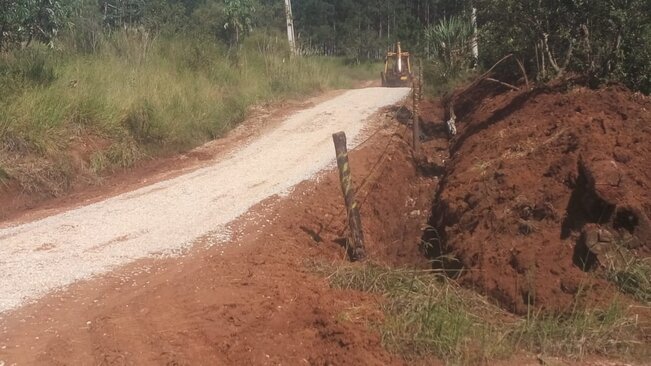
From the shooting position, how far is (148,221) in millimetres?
7523

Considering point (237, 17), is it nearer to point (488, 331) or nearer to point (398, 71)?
point (398, 71)

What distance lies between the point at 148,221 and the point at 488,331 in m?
4.18

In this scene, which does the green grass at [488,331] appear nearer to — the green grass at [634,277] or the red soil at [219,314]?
the red soil at [219,314]

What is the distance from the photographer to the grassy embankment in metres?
9.48

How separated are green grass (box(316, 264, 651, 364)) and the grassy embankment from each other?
238 inches

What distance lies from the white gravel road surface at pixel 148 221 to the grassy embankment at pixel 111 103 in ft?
4.41

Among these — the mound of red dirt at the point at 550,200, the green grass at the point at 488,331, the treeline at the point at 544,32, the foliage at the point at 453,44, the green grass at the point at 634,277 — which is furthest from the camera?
the foliage at the point at 453,44

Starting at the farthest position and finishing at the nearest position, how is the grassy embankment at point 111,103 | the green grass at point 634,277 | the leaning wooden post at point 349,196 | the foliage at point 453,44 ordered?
the foliage at point 453,44 < the grassy embankment at point 111,103 < the leaning wooden post at point 349,196 < the green grass at point 634,277

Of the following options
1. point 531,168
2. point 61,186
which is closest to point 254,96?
point 61,186

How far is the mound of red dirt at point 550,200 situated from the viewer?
231 inches

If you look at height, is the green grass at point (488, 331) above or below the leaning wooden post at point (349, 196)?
below

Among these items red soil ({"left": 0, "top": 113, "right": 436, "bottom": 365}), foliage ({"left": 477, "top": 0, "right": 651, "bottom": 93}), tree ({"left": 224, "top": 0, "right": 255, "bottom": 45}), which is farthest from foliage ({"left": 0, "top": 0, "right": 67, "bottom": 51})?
tree ({"left": 224, "top": 0, "right": 255, "bottom": 45})

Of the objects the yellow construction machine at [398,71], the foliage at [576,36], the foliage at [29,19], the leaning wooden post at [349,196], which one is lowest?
the yellow construction machine at [398,71]

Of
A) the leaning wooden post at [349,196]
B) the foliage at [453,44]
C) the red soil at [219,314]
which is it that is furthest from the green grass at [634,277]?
the foliage at [453,44]
